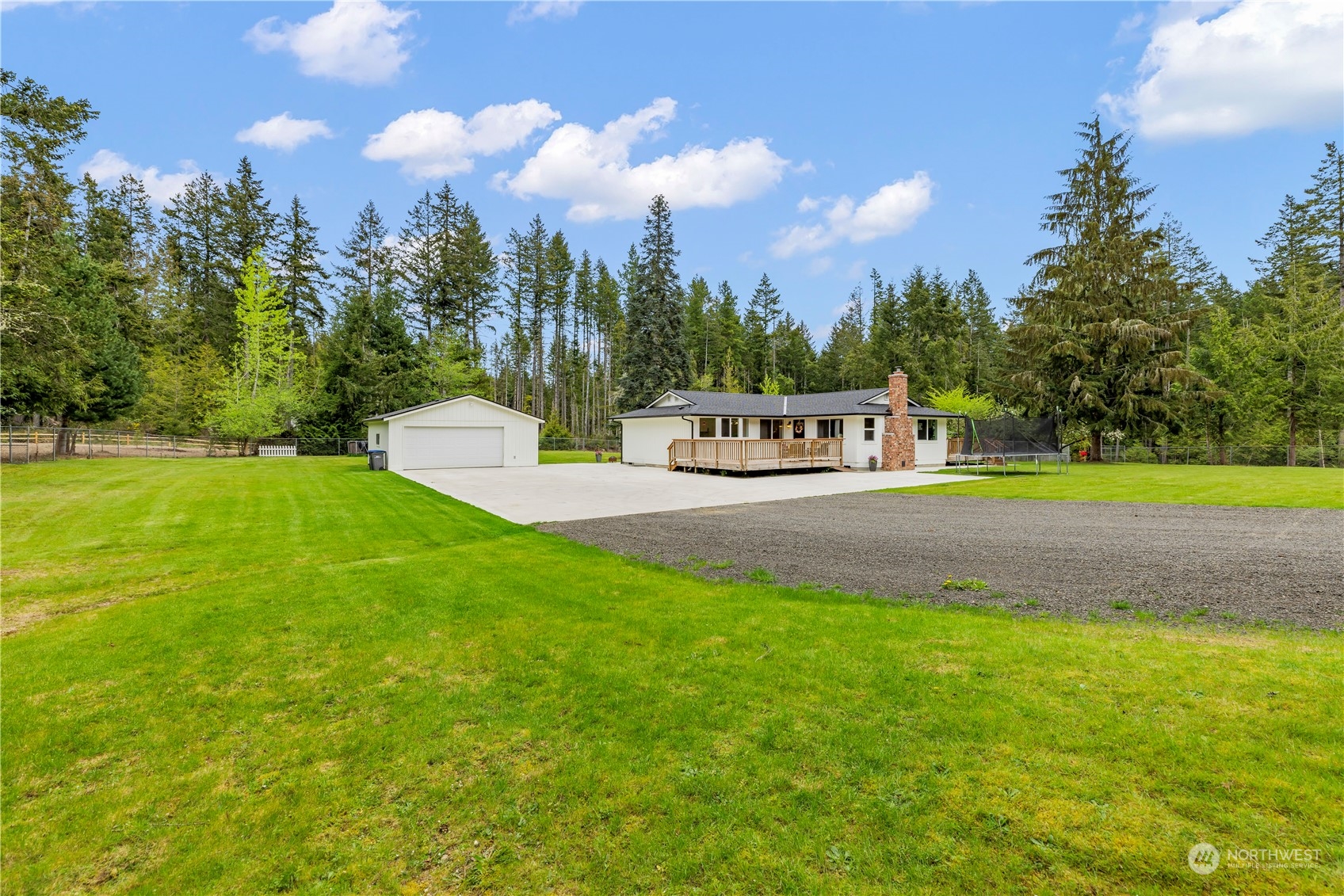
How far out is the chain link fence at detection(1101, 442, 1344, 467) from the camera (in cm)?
2417

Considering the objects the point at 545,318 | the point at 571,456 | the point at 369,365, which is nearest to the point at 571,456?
the point at 571,456

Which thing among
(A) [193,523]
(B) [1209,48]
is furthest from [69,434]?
(B) [1209,48]

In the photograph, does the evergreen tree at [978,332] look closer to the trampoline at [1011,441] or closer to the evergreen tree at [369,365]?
the trampoline at [1011,441]

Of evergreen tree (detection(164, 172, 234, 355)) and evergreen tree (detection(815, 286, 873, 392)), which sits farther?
evergreen tree (detection(815, 286, 873, 392))

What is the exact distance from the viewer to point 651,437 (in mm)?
26344

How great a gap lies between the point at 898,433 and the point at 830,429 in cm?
283

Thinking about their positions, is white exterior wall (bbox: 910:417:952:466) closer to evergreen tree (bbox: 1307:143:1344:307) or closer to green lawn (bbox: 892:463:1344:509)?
green lawn (bbox: 892:463:1344:509)

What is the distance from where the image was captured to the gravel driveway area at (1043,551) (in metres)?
5.42

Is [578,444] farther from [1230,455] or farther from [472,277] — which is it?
[1230,455]

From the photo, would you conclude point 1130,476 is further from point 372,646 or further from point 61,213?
point 61,213

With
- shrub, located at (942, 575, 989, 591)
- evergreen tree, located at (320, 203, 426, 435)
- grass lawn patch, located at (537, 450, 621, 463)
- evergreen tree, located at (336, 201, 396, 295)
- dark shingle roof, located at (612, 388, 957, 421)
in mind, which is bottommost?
shrub, located at (942, 575, 989, 591)

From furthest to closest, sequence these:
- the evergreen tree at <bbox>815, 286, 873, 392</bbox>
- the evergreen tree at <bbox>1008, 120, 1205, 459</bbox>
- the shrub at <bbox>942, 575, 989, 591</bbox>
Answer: the evergreen tree at <bbox>815, 286, 873, 392</bbox> < the evergreen tree at <bbox>1008, 120, 1205, 459</bbox> < the shrub at <bbox>942, 575, 989, 591</bbox>

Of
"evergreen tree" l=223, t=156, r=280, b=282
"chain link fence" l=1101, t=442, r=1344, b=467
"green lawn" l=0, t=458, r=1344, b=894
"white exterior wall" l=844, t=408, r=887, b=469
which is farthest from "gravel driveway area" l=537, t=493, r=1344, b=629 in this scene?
"evergreen tree" l=223, t=156, r=280, b=282

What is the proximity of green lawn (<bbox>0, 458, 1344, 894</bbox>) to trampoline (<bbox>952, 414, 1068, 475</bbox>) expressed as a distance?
1784 centimetres
